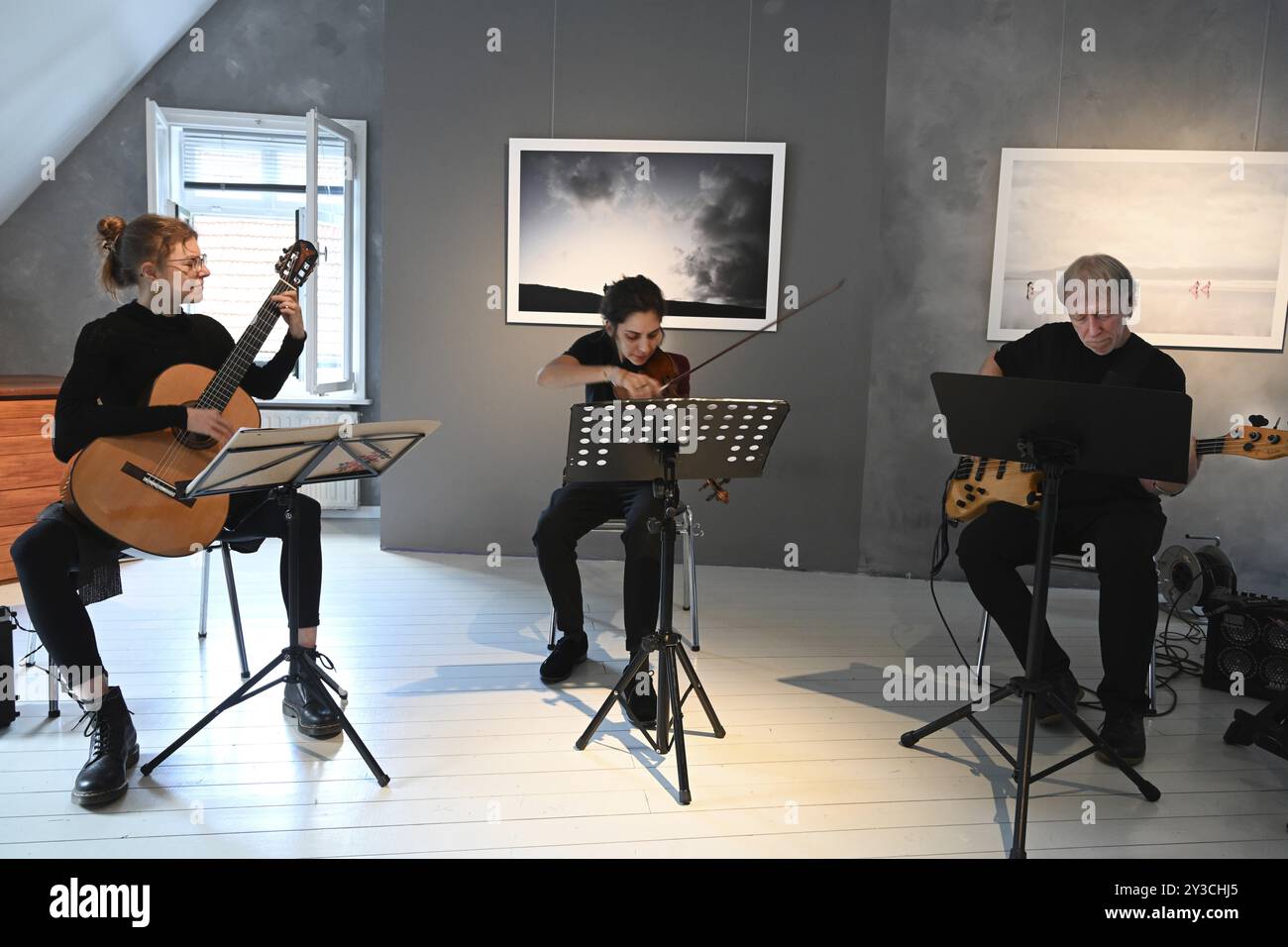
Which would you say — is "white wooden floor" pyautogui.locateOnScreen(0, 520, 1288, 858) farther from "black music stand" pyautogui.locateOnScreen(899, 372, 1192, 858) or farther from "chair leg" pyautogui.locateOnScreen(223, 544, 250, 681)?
"black music stand" pyautogui.locateOnScreen(899, 372, 1192, 858)

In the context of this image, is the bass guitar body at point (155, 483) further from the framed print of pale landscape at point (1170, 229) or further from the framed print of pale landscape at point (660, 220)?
the framed print of pale landscape at point (1170, 229)

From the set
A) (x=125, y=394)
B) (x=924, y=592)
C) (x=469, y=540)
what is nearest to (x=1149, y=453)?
(x=924, y=592)

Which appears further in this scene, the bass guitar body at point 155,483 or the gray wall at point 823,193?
the gray wall at point 823,193

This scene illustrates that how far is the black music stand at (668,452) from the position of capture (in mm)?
2275

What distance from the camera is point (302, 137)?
17.4 feet

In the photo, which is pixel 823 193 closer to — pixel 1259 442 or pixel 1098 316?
pixel 1098 316

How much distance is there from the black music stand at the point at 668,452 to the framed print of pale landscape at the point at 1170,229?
2.33 meters

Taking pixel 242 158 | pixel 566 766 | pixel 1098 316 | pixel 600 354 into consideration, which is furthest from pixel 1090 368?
pixel 242 158

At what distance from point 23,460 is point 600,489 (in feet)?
7.81

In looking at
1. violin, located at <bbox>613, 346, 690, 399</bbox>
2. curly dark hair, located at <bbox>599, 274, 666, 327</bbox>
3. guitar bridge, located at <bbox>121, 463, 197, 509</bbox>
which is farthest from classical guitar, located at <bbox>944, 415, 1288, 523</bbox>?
guitar bridge, located at <bbox>121, 463, 197, 509</bbox>

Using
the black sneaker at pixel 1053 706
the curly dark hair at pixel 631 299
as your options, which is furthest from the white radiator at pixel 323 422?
the black sneaker at pixel 1053 706

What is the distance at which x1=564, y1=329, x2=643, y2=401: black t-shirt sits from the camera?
3174mm

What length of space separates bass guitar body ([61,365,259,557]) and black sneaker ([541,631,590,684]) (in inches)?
40.5

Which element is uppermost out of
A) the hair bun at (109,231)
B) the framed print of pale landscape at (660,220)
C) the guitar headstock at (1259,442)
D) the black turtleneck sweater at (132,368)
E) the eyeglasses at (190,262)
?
the framed print of pale landscape at (660,220)
